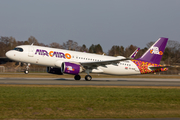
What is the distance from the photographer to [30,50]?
35.2 metres

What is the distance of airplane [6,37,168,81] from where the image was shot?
115 ft

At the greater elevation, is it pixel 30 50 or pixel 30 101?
pixel 30 50

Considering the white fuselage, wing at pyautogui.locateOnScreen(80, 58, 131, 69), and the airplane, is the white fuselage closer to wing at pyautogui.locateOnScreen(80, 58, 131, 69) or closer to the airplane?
the airplane

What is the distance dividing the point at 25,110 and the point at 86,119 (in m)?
3.60

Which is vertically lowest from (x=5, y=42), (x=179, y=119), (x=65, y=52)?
(x=179, y=119)

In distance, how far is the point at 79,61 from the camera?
36625 mm

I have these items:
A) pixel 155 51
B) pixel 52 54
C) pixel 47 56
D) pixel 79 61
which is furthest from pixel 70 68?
pixel 155 51

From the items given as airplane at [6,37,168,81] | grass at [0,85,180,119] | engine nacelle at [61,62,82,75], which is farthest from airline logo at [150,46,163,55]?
grass at [0,85,180,119]

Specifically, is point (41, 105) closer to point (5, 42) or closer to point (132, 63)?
point (132, 63)

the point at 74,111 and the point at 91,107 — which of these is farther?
the point at 91,107

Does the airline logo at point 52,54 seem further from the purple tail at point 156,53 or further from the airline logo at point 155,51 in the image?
the airline logo at point 155,51

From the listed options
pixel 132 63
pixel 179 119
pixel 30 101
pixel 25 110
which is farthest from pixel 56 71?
pixel 179 119

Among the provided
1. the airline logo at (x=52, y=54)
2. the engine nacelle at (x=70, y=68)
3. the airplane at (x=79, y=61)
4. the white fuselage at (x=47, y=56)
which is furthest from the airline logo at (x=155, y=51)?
the airline logo at (x=52, y=54)

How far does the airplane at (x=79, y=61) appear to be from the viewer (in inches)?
1375
